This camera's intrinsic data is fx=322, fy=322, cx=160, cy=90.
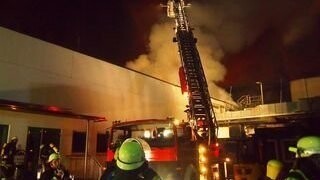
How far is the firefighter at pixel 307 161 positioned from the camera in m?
2.57

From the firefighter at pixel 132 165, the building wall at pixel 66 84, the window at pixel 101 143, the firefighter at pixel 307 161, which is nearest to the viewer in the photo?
the firefighter at pixel 307 161

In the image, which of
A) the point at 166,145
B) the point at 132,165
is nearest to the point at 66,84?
the point at 166,145

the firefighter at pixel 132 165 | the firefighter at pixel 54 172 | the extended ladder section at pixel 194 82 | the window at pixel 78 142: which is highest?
the extended ladder section at pixel 194 82

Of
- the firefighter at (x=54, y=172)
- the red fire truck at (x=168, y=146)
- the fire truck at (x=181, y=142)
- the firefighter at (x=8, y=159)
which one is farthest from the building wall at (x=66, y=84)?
the firefighter at (x=54, y=172)

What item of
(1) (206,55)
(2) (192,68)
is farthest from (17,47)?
(1) (206,55)

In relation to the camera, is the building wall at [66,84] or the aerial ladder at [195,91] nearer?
the aerial ladder at [195,91]

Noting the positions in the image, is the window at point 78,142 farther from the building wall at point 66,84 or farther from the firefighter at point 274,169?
the firefighter at point 274,169

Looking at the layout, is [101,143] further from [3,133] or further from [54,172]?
[54,172]

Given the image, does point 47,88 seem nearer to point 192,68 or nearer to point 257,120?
point 192,68

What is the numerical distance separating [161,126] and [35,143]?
6.77m

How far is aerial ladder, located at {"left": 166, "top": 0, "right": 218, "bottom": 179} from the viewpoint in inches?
374

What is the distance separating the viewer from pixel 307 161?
105 inches

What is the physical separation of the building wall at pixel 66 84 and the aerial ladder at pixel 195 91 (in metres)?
4.60

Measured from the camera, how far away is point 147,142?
8.38 m
